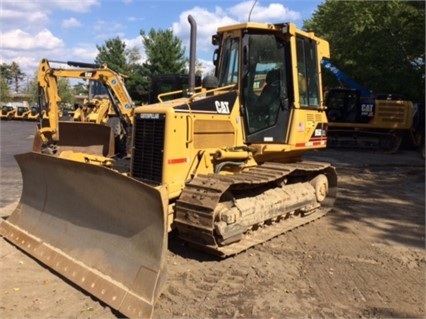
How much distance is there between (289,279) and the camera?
16.7ft

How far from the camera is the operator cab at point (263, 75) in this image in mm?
6758

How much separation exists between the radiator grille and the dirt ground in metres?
0.99

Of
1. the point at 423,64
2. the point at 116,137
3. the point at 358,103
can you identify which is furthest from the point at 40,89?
the point at 423,64

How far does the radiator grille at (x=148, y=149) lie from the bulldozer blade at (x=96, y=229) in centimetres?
75

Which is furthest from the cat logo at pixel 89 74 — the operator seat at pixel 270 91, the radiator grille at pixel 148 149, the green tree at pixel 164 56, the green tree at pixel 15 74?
the green tree at pixel 15 74

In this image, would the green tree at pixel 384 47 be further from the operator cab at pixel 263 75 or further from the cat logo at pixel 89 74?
Answer: the operator cab at pixel 263 75

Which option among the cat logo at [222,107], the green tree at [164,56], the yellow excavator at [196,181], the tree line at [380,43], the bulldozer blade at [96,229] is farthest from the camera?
the green tree at [164,56]

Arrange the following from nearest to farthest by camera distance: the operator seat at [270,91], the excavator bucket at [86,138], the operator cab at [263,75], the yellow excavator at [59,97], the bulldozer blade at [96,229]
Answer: the bulldozer blade at [96,229] < the operator cab at [263,75] < the operator seat at [270,91] < the yellow excavator at [59,97] < the excavator bucket at [86,138]

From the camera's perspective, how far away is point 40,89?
414 inches

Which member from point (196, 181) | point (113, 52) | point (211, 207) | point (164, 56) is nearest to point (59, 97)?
point (196, 181)

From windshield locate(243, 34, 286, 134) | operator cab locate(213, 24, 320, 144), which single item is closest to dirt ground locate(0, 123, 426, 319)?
operator cab locate(213, 24, 320, 144)

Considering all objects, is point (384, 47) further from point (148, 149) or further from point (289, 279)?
point (289, 279)

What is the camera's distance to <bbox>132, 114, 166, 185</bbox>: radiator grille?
578 cm

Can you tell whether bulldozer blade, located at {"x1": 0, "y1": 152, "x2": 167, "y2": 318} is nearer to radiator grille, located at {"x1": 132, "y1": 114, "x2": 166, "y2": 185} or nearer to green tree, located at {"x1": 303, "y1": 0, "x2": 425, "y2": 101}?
radiator grille, located at {"x1": 132, "y1": 114, "x2": 166, "y2": 185}
